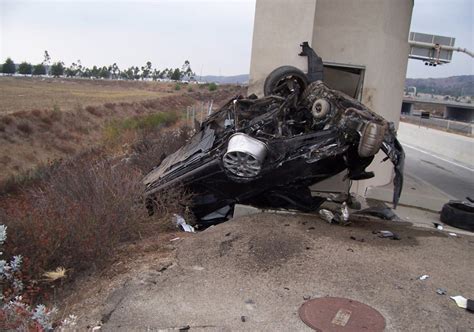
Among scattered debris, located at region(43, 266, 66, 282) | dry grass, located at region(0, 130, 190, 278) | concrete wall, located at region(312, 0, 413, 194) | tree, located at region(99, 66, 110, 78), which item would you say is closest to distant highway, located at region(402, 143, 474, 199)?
concrete wall, located at region(312, 0, 413, 194)

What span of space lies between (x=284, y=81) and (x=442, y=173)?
558 inches

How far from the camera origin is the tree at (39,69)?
135 m

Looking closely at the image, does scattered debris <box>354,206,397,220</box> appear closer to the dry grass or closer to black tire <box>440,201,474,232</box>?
black tire <box>440,201,474,232</box>

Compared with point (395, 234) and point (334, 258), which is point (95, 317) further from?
point (395, 234)

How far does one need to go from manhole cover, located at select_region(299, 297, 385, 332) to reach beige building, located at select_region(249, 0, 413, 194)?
21.9 feet

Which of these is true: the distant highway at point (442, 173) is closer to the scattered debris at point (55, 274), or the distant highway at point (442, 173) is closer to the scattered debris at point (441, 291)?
the scattered debris at point (441, 291)

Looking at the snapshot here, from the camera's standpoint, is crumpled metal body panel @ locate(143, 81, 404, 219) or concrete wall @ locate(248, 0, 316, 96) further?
concrete wall @ locate(248, 0, 316, 96)

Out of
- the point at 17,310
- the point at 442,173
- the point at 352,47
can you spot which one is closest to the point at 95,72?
the point at 442,173

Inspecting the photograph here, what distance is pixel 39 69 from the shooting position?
13675 centimetres

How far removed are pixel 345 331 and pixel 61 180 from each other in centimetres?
545

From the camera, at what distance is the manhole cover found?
399 centimetres

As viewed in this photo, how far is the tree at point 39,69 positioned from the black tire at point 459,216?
468ft

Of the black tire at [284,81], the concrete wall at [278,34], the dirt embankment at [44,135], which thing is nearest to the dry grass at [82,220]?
the black tire at [284,81]

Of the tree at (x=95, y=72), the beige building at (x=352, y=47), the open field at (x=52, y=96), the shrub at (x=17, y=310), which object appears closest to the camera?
the shrub at (x=17, y=310)
